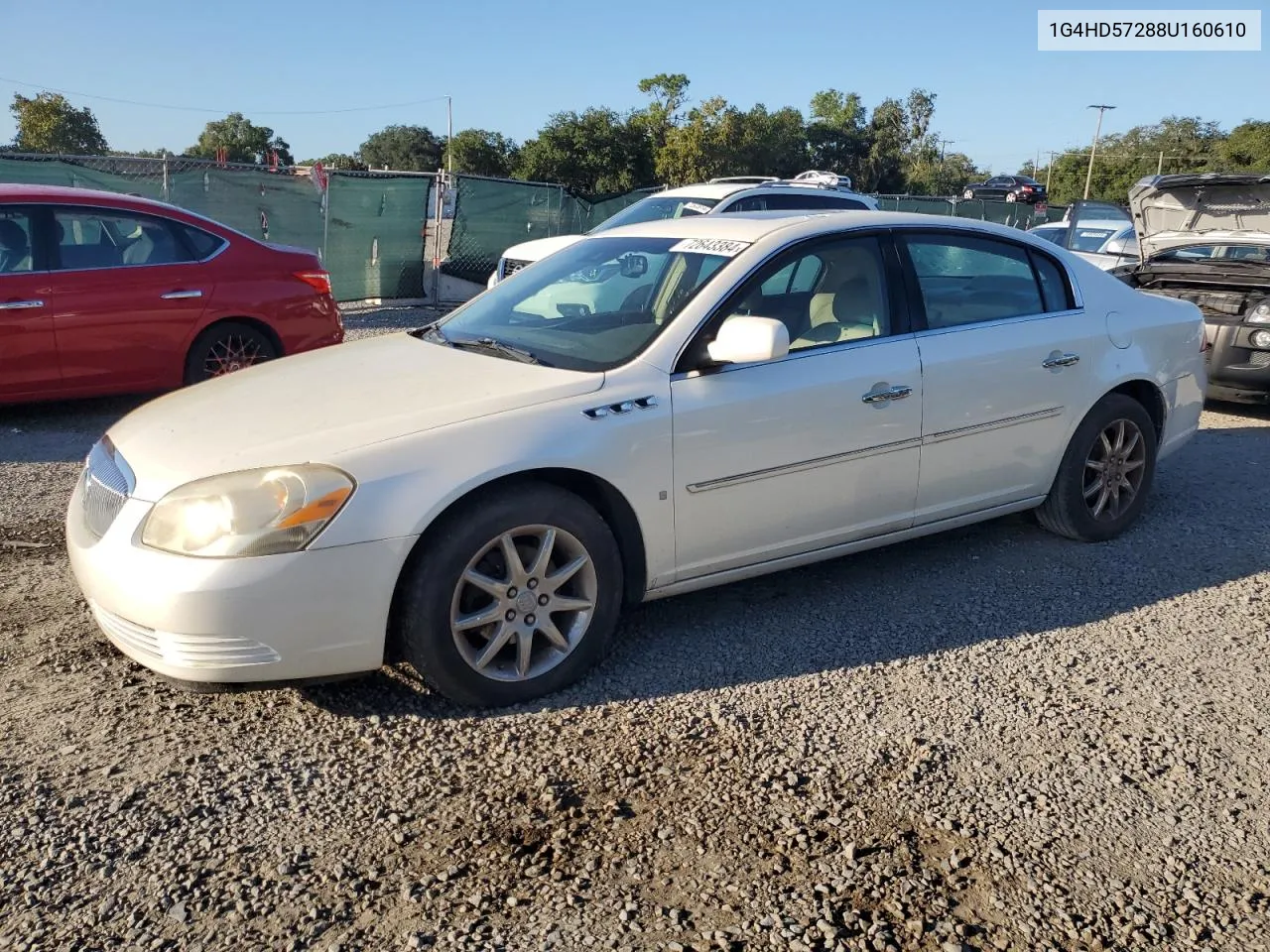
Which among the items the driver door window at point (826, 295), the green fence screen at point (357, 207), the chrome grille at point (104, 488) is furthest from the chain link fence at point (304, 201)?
the driver door window at point (826, 295)

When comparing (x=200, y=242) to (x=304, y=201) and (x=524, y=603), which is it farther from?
(x=304, y=201)

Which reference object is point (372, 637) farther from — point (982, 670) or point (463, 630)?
point (982, 670)

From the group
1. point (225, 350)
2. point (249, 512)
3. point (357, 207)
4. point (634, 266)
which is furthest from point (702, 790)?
point (357, 207)

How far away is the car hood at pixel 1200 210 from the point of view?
8422 mm

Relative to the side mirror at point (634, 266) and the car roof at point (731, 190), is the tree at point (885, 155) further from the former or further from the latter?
the side mirror at point (634, 266)

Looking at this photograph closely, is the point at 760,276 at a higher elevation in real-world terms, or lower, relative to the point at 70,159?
lower

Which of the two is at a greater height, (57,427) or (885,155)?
(885,155)

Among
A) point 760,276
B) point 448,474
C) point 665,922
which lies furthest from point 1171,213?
point 665,922

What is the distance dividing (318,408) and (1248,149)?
62183 mm

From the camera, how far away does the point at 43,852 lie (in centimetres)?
263

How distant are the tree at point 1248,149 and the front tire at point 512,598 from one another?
5608 centimetres

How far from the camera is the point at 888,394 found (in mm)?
4164

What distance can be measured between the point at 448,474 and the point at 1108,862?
2093mm

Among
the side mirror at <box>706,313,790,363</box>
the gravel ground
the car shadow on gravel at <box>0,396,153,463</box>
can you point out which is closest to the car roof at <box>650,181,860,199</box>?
the car shadow on gravel at <box>0,396,153,463</box>
